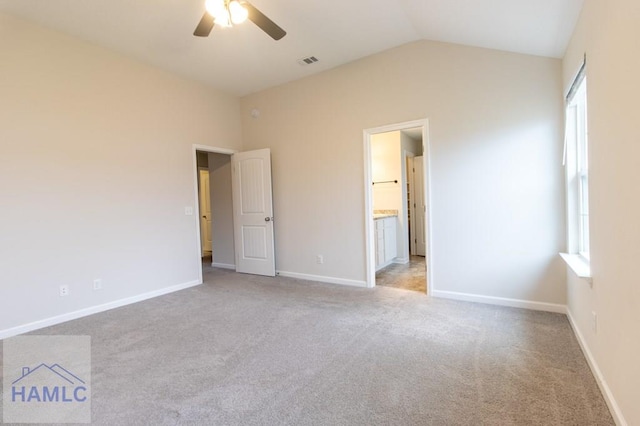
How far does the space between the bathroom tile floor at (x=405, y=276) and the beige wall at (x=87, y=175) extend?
112 inches

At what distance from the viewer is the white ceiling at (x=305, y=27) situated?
2633 millimetres

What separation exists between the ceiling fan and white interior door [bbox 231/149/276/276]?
8.12 ft

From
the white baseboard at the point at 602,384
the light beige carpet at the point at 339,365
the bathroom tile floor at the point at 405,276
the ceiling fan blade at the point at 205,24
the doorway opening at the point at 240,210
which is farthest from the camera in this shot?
the doorway opening at the point at 240,210

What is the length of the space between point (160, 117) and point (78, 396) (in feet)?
11.1

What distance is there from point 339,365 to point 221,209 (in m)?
4.26

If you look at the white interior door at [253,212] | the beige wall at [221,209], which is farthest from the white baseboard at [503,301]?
the beige wall at [221,209]

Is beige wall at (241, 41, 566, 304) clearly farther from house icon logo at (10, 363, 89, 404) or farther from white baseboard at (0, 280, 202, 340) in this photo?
house icon logo at (10, 363, 89, 404)

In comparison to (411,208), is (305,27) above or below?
above

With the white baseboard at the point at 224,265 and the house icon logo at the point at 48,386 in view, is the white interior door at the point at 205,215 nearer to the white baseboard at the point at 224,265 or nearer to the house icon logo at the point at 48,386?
the white baseboard at the point at 224,265

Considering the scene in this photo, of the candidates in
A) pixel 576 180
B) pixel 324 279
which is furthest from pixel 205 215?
pixel 576 180

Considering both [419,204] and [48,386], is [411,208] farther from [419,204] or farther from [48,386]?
[48,386]

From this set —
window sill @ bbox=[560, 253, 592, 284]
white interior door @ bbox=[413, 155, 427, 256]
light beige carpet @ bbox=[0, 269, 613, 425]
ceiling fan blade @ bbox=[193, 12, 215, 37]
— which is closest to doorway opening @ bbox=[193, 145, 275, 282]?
light beige carpet @ bbox=[0, 269, 613, 425]

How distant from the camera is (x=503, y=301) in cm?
333

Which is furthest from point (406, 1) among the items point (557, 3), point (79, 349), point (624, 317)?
point (79, 349)
